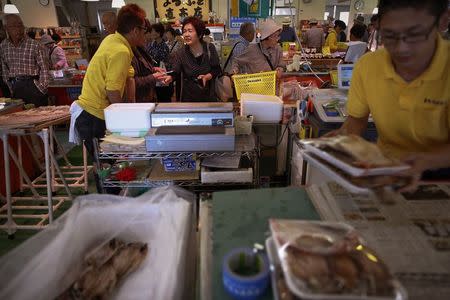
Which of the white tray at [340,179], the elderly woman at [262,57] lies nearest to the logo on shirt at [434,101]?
the white tray at [340,179]

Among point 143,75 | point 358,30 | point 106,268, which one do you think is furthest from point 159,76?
point 358,30

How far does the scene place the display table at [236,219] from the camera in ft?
2.80

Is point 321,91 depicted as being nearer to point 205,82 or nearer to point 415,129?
point 415,129

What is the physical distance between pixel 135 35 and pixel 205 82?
1.12 metres

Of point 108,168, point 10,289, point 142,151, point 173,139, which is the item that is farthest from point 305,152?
point 108,168

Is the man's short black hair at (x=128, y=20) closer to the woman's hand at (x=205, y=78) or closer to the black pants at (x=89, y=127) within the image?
the black pants at (x=89, y=127)

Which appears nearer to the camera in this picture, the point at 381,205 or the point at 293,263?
the point at 293,263

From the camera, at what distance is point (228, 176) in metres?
2.28

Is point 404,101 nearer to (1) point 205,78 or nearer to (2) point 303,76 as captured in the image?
(2) point 303,76

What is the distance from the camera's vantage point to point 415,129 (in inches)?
48.8

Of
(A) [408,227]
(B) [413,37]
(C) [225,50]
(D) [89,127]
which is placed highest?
(B) [413,37]

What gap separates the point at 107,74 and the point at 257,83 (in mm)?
1171

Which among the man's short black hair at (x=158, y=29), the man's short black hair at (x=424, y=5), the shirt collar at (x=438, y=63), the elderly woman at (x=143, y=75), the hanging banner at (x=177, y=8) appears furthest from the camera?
the hanging banner at (x=177, y=8)

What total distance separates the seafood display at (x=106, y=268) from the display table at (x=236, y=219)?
288 millimetres
